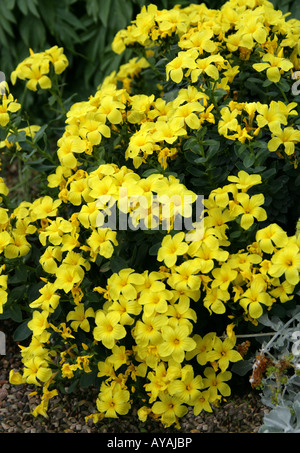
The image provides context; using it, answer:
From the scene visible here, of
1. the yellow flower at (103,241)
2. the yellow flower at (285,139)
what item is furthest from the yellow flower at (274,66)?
the yellow flower at (103,241)

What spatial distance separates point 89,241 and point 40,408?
0.61 m

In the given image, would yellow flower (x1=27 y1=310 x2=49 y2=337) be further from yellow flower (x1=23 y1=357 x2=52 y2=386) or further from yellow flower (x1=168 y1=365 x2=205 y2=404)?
yellow flower (x1=168 y1=365 x2=205 y2=404)

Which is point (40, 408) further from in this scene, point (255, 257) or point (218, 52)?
point (218, 52)

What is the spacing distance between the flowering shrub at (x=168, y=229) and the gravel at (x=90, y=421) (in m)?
0.07

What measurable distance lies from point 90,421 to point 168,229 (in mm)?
792

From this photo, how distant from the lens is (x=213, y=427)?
2.13m

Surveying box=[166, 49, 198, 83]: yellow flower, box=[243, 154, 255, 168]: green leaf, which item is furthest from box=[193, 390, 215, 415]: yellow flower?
box=[166, 49, 198, 83]: yellow flower

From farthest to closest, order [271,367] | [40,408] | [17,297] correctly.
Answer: [17,297]
[40,408]
[271,367]

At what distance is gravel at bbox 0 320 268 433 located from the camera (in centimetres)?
213

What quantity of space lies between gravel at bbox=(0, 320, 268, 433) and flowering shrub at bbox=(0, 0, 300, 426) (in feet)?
0.22

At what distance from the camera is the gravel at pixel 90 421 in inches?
84.0

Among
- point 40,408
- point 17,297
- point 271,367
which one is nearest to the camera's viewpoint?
point 271,367

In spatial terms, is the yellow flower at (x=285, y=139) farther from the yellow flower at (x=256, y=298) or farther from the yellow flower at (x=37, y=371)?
the yellow flower at (x=37, y=371)
